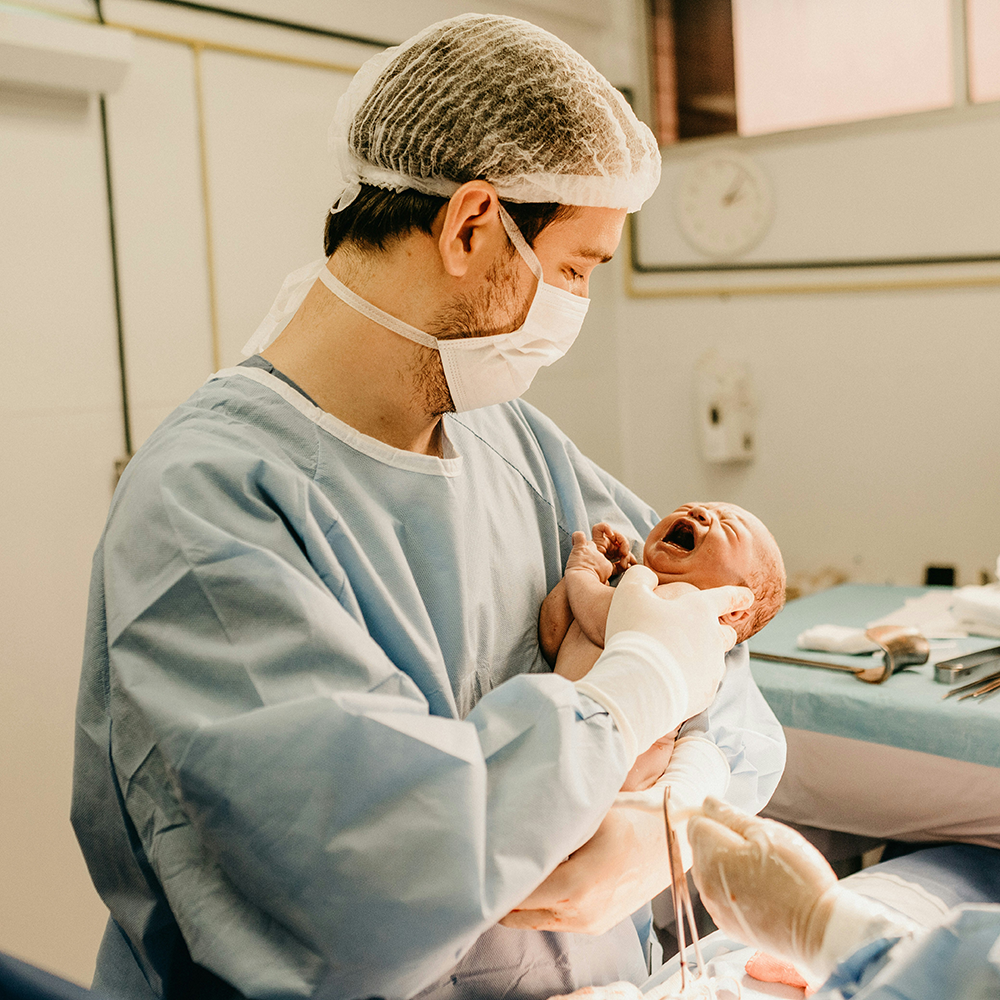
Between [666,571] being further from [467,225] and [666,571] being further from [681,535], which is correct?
[467,225]

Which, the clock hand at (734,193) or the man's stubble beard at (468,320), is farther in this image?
the clock hand at (734,193)

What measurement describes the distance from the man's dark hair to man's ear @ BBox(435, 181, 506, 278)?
2 cm

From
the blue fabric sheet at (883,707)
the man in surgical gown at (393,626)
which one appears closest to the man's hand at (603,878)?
the man in surgical gown at (393,626)

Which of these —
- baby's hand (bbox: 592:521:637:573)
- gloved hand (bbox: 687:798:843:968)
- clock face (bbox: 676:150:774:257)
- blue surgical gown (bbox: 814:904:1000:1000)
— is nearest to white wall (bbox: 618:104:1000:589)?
clock face (bbox: 676:150:774:257)

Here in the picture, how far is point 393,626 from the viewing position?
3.55ft

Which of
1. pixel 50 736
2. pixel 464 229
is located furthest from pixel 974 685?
pixel 50 736

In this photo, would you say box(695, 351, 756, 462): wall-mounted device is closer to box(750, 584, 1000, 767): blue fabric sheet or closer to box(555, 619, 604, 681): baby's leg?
box(750, 584, 1000, 767): blue fabric sheet

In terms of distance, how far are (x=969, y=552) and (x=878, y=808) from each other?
1673mm

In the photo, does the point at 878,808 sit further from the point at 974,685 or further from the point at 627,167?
the point at 627,167

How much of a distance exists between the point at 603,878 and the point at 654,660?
0.23 m

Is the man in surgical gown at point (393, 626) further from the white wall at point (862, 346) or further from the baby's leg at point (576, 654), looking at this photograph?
the white wall at point (862, 346)

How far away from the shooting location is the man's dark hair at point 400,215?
1.19m

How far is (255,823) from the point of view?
85 cm

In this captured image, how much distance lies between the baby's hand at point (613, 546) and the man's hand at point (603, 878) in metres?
0.49
